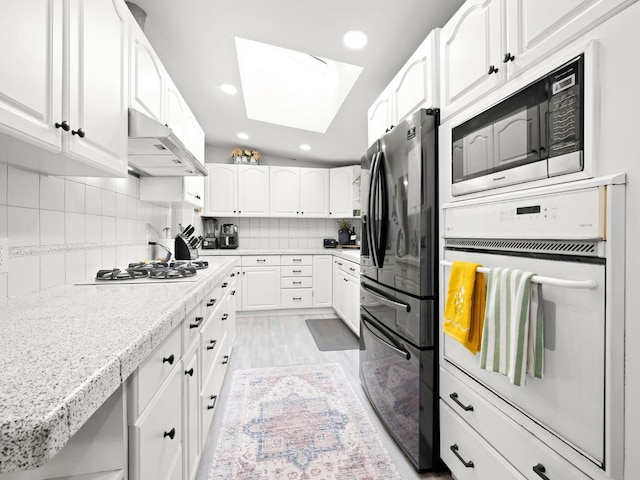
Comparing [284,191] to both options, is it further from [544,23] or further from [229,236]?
[544,23]

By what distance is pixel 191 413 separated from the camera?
1.21 metres

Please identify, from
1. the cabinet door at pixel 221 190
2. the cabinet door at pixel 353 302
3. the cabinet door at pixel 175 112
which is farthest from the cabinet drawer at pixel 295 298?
the cabinet door at pixel 175 112

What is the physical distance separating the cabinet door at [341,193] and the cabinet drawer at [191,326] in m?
3.21

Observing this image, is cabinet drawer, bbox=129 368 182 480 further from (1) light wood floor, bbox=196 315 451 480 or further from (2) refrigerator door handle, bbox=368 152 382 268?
(2) refrigerator door handle, bbox=368 152 382 268

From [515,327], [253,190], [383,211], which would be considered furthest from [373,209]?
[253,190]

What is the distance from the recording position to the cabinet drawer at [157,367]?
72 centimetres

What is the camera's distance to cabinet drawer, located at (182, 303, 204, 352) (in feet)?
3.64

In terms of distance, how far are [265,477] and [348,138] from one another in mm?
3197

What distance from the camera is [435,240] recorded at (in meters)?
1.38

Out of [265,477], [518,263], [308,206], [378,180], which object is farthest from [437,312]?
[308,206]

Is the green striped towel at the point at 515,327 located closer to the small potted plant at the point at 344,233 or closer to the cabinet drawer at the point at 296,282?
the cabinet drawer at the point at 296,282

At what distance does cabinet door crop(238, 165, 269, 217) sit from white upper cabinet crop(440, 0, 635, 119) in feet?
10.2

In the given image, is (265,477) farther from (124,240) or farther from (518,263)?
(124,240)

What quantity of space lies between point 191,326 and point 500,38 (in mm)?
1546
